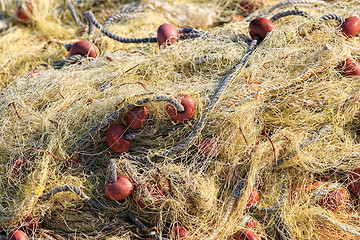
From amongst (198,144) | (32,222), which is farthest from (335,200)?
(32,222)

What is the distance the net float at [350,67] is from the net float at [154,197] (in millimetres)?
1426

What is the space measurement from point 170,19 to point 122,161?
6.08 feet

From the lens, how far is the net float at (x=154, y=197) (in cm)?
196

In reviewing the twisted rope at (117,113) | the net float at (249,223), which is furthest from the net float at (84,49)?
the net float at (249,223)

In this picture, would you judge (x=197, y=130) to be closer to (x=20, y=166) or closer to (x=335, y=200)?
(x=335, y=200)

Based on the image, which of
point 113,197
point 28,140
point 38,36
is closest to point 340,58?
point 113,197

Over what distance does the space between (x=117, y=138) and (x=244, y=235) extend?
34.9 inches

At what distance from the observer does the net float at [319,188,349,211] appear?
2111 millimetres

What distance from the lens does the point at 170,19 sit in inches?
138

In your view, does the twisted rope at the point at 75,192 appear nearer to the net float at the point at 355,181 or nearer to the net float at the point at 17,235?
the net float at the point at 17,235

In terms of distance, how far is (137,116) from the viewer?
209 cm

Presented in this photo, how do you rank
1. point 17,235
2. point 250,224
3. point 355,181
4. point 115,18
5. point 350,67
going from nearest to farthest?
point 17,235 < point 250,224 < point 355,181 < point 350,67 < point 115,18

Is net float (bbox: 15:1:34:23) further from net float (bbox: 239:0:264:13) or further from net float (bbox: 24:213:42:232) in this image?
net float (bbox: 24:213:42:232)

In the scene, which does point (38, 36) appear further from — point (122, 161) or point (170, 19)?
point (122, 161)
